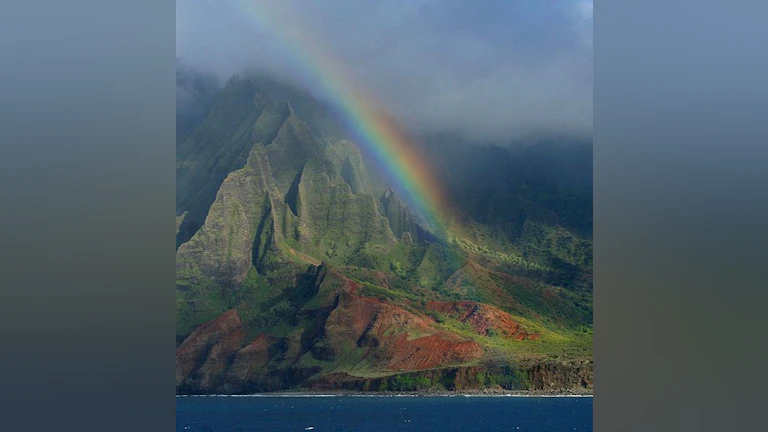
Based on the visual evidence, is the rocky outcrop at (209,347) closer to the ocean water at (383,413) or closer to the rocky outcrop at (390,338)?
the ocean water at (383,413)

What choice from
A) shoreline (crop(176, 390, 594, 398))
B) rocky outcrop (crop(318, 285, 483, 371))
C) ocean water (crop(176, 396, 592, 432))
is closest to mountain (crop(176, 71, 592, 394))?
rocky outcrop (crop(318, 285, 483, 371))

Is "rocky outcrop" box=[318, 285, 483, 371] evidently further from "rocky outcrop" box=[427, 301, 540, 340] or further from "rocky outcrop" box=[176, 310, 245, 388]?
"rocky outcrop" box=[176, 310, 245, 388]

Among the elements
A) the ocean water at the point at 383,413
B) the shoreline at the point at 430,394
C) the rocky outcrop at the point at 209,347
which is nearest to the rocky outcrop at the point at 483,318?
the shoreline at the point at 430,394
